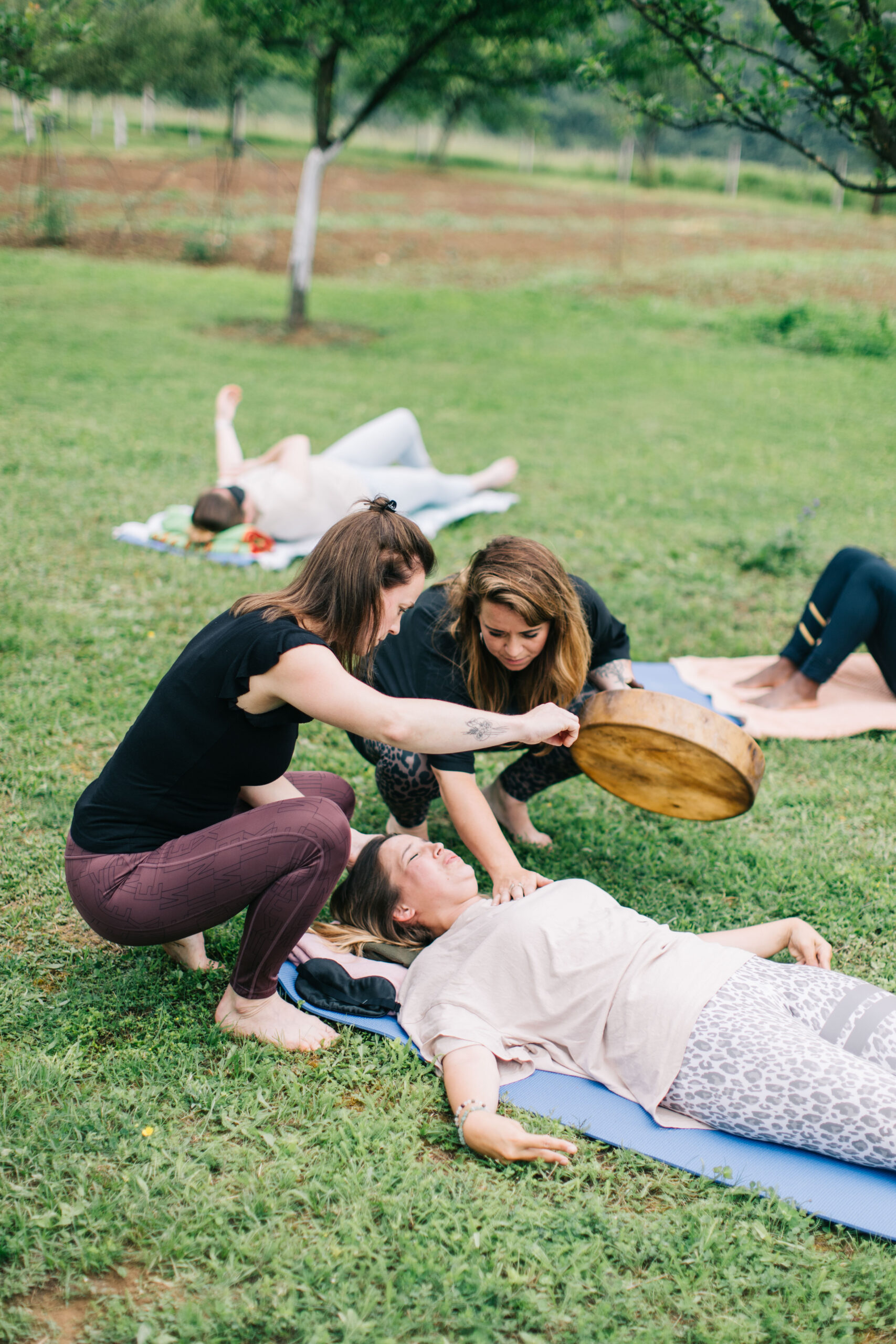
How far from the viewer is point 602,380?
13953 millimetres

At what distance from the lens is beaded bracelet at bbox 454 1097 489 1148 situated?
2.63 m

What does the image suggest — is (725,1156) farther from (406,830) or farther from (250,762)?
(406,830)

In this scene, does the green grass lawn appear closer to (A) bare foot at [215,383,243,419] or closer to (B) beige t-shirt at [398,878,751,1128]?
(B) beige t-shirt at [398,878,751,1128]

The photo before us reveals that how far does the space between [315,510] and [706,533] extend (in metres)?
3.13

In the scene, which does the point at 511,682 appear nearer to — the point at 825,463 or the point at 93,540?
the point at 93,540

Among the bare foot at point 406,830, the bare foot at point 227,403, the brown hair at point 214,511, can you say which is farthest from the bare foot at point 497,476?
the bare foot at point 406,830

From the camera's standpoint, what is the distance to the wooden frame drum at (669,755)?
3.22 meters

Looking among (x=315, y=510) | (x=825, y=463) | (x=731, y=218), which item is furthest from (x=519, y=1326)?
(x=731, y=218)

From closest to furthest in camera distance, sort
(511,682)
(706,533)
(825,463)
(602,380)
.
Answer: (511,682) → (706,533) → (825,463) → (602,380)

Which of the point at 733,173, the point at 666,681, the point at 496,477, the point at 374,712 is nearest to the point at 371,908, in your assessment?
the point at 374,712

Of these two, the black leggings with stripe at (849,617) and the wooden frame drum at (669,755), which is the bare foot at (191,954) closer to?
the wooden frame drum at (669,755)

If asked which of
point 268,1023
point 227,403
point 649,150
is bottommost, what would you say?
point 268,1023

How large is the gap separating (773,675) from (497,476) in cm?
381

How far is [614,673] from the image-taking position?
3.88 m
